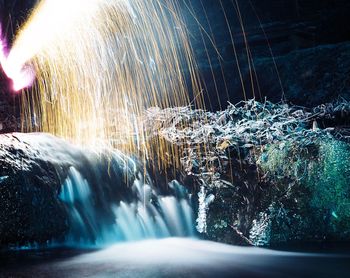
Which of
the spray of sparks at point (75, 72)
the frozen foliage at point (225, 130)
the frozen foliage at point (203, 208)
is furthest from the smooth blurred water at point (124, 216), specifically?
the spray of sparks at point (75, 72)

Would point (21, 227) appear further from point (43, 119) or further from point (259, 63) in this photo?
point (259, 63)

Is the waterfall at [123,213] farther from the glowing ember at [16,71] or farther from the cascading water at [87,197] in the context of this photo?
the glowing ember at [16,71]

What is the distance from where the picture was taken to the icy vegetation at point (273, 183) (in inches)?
227

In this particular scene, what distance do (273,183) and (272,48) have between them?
9.20 m

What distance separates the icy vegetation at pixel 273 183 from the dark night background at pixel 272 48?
4.43 m

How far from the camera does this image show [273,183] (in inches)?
238

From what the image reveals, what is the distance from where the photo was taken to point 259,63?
507 inches

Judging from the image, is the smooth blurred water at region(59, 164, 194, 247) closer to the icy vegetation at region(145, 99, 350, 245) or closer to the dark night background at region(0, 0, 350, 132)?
the icy vegetation at region(145, 99, 350, 245)

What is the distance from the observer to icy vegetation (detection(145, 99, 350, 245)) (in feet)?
18.9

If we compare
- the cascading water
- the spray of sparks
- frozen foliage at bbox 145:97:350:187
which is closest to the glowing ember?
the spray of sparks

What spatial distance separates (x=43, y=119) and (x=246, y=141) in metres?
6.74

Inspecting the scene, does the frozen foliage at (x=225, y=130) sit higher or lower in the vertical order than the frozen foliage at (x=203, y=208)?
higher

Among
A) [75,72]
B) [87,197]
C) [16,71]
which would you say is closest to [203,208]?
[87,197]

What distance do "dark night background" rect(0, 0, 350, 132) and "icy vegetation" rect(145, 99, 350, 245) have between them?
4.43 meters
